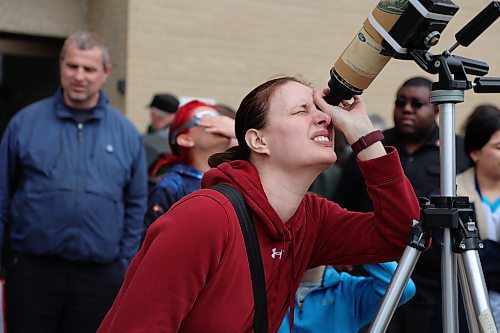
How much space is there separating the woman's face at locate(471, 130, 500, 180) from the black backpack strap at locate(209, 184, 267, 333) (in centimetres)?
185

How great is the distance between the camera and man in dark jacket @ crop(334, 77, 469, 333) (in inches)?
157

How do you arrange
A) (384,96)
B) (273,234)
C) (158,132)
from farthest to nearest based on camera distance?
1. (384,96)
2. (158,132)
3. (273,234)

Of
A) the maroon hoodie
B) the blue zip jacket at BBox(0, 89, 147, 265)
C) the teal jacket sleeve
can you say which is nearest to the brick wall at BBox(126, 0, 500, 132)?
the blue zip jacket at BBox(0, 89, 147, 265)

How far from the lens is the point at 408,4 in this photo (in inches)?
→ 75.9

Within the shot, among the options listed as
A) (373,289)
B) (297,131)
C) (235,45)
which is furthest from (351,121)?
(235,45)

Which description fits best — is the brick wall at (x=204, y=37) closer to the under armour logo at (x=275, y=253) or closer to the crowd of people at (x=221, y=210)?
the crowd of people at (x=221, y=210)

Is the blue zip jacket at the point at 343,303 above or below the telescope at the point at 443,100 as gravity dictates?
below

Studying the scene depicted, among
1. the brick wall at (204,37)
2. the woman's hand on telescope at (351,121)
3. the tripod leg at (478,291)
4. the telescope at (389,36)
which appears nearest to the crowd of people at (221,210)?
the woman's hand on telescope at (351,121)

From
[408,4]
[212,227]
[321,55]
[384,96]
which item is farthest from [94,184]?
[384,96]

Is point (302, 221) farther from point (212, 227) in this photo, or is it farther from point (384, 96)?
point (384, 96)

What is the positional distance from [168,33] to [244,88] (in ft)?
3.32

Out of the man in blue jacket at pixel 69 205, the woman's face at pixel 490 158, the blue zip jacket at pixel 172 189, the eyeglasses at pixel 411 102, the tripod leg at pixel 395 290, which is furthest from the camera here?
the eyeglasses at pixel 411 102

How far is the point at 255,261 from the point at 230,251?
0.30 ft

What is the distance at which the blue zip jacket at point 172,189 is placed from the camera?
333 centimetres
